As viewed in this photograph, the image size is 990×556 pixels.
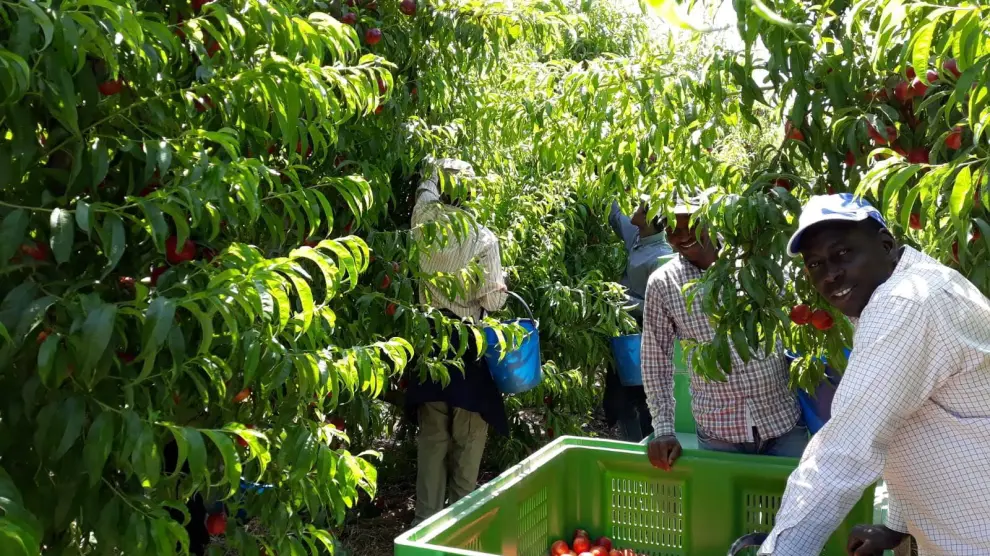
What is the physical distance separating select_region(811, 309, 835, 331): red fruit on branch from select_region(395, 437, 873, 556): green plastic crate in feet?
1.32

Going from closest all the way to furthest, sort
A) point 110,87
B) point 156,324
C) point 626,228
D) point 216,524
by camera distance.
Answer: point 156,324 < point 110,87 < point 216,524 < point 626,228

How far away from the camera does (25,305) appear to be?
161cm

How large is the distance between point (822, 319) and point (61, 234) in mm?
1723

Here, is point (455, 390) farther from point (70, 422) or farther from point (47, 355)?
point (47, 355)

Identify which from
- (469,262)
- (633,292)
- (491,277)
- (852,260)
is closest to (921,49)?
(852,260)

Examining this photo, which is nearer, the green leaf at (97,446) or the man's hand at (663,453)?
the green leaf at (97,446)

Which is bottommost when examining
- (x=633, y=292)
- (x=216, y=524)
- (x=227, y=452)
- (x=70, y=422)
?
(x=633, y=292)

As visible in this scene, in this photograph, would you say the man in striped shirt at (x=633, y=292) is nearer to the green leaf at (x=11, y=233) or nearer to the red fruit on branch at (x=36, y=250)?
the red fruit on branch at (x=36, y=250)

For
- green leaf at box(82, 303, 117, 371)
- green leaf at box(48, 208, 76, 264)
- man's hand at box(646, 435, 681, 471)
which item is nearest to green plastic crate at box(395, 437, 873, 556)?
man's hand at box(646, 435, 681, 471)

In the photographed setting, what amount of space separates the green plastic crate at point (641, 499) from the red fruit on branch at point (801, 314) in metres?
0.41

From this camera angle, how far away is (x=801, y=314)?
214 centimetres

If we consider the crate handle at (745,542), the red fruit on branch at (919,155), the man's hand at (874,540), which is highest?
the red fruit on branch at (919,155)

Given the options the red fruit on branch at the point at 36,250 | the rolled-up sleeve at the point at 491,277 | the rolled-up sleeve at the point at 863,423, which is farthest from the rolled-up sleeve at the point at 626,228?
the red fruit on branch at the point at 36,250

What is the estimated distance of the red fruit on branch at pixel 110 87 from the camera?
1.88m
